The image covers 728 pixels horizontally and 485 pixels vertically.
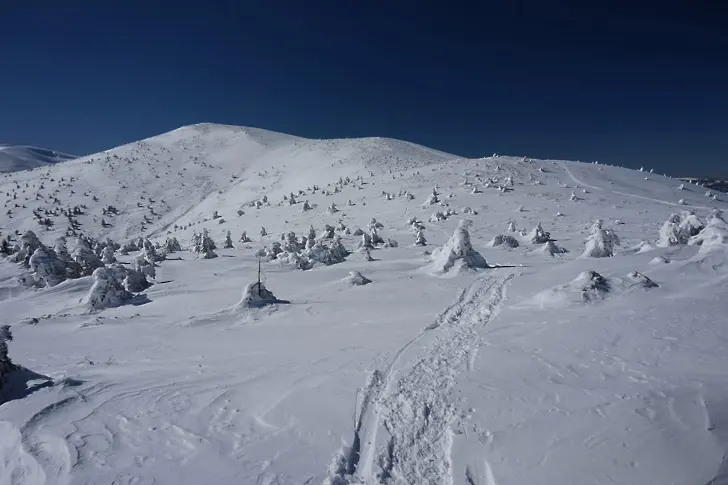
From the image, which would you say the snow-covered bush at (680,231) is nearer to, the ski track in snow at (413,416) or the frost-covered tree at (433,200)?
the ski track in snow at (413,416)

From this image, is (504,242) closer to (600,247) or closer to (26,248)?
(600,247)

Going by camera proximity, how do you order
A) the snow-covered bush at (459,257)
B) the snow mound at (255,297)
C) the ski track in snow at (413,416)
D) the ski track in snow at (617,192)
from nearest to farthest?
the ski track in snow at (413,416) → the snow mound at (255,297) → the snow-covered bush at (459,257) → the ski track in snow at (617,192)

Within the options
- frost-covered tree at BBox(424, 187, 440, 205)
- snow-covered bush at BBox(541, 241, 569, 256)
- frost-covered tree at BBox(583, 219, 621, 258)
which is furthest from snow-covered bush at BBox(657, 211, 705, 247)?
frost-covered tree at BBox(424, 187, 440, 205)

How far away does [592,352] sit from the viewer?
891 cm

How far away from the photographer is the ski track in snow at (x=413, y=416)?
5918mm

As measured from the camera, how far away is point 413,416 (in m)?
7.11

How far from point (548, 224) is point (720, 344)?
23.3 m

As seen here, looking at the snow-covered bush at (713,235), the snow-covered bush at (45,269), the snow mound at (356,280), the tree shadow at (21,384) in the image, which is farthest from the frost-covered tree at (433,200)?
the tree shadow at (21,384)

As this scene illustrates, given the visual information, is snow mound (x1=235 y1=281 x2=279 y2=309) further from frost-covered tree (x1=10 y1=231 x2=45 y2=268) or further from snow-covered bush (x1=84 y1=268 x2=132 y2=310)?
frost-covered tree (x1=10 y1=231 x2=45 y2=268)

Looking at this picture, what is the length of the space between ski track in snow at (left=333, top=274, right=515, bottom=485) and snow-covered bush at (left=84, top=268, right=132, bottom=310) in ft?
36.7

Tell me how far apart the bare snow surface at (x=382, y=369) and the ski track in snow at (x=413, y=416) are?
0.04 meters

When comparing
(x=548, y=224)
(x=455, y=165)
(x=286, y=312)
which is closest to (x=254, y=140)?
(x=455, y=165)

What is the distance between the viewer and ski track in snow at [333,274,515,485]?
5918mm

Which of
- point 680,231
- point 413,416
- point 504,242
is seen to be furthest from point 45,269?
point 680,231
